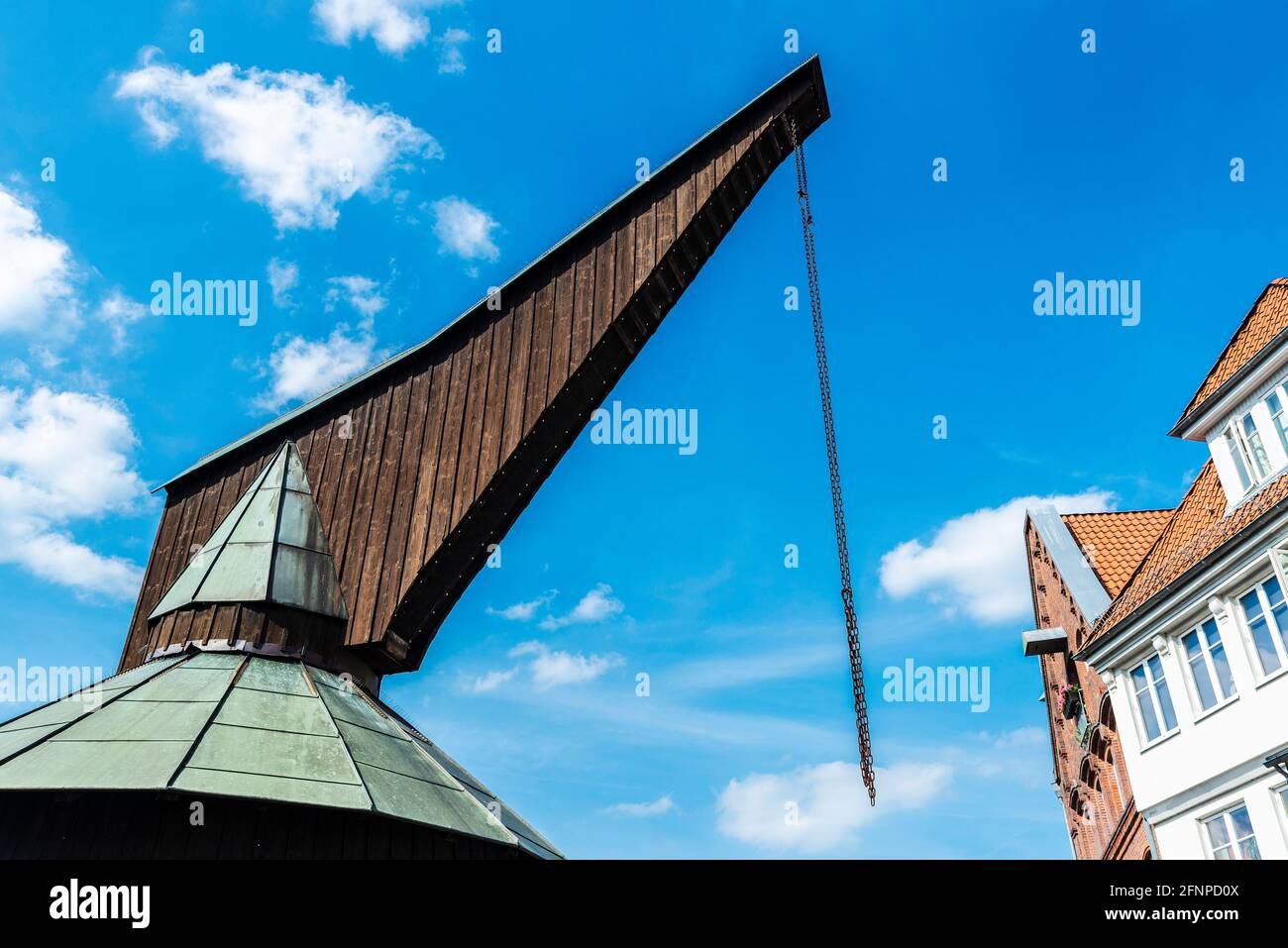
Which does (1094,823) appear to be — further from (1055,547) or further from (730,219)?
(730,219)

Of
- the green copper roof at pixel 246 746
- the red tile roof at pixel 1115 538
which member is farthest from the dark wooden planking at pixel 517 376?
the red tile roof at pixel 1115 538

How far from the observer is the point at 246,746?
9.42 meters

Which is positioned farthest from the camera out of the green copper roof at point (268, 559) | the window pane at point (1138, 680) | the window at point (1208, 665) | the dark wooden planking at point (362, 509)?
the window pane at point (1138, 680)

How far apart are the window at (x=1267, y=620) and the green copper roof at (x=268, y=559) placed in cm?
1307

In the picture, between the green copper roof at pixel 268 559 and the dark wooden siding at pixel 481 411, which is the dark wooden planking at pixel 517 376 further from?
the green copper roof at pixel 268 559

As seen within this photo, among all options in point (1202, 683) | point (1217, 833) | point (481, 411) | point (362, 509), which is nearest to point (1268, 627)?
point (1202, 683)

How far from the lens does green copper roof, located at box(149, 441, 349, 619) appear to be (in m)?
11.9

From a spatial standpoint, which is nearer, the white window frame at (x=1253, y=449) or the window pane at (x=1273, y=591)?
the window pane at (x=1273, y=591)

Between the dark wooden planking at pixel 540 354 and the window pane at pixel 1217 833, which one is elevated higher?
the dark wooden planking at pixel 540 354

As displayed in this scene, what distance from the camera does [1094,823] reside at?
2272cm

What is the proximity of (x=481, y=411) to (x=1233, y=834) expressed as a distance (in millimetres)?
12756

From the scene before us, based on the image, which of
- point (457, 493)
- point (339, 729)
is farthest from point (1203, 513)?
point (339, 729)

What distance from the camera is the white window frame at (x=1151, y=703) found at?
15867 millimetres
